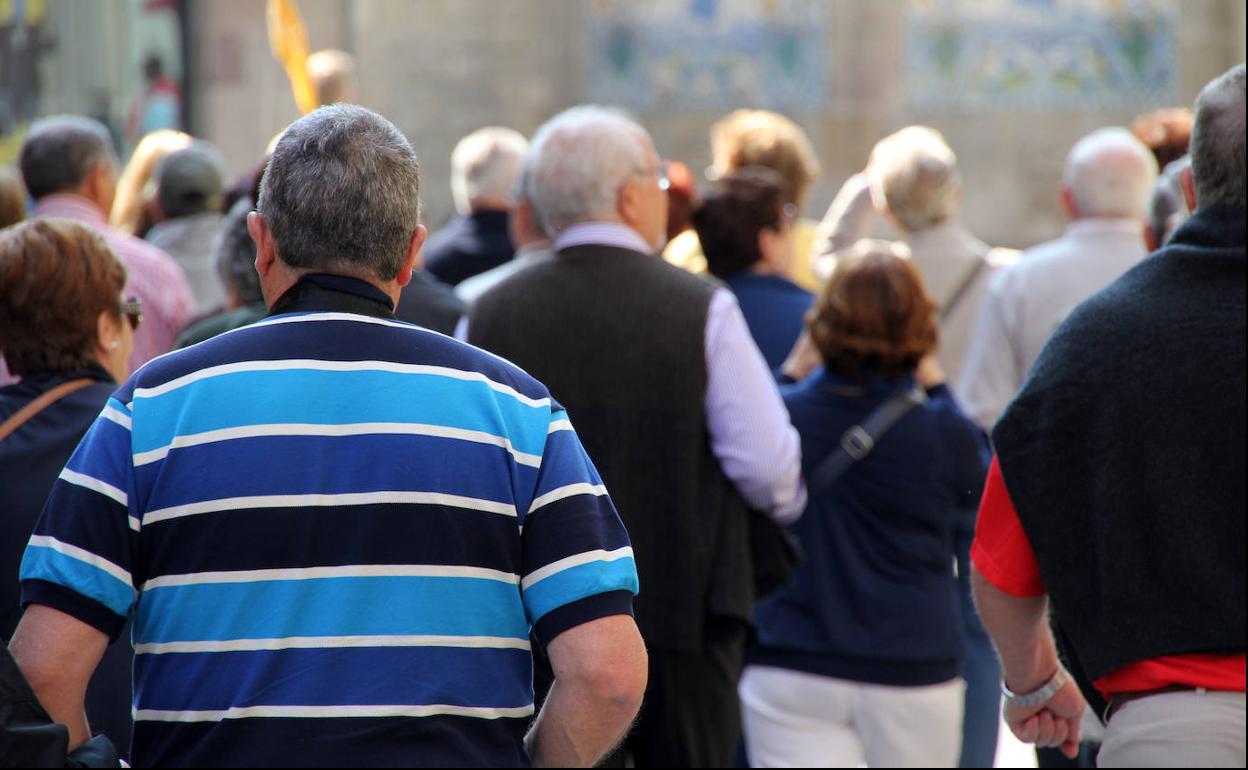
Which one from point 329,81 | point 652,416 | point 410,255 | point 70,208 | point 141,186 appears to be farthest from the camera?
point 329,81

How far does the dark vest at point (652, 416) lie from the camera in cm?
397

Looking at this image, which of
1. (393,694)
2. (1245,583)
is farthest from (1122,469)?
(393,694)

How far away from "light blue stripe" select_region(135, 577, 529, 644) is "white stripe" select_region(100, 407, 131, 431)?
0.70 feet

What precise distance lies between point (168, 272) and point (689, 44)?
8.46m

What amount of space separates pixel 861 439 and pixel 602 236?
934 millimetres

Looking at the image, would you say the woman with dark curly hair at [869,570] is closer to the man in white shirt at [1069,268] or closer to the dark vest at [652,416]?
the dark vest at [652,416]

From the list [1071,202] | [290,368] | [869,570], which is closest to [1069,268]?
[1071,202]

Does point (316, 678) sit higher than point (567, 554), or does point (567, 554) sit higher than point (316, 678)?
point (567, 554)

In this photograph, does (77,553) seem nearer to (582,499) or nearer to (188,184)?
(582,499)

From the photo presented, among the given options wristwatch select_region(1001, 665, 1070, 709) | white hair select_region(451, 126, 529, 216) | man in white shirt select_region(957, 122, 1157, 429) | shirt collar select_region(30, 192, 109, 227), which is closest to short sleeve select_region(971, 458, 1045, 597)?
wristwatch select_region(1001, 665, 1070, 709)

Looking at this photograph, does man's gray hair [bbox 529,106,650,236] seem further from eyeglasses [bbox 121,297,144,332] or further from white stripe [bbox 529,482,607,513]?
white stripe [bbox 529,482,607,513]

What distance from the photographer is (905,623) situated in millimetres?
4570

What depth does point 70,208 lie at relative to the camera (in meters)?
5.50

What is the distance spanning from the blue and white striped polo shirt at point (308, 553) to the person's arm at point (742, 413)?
168 centimetres
